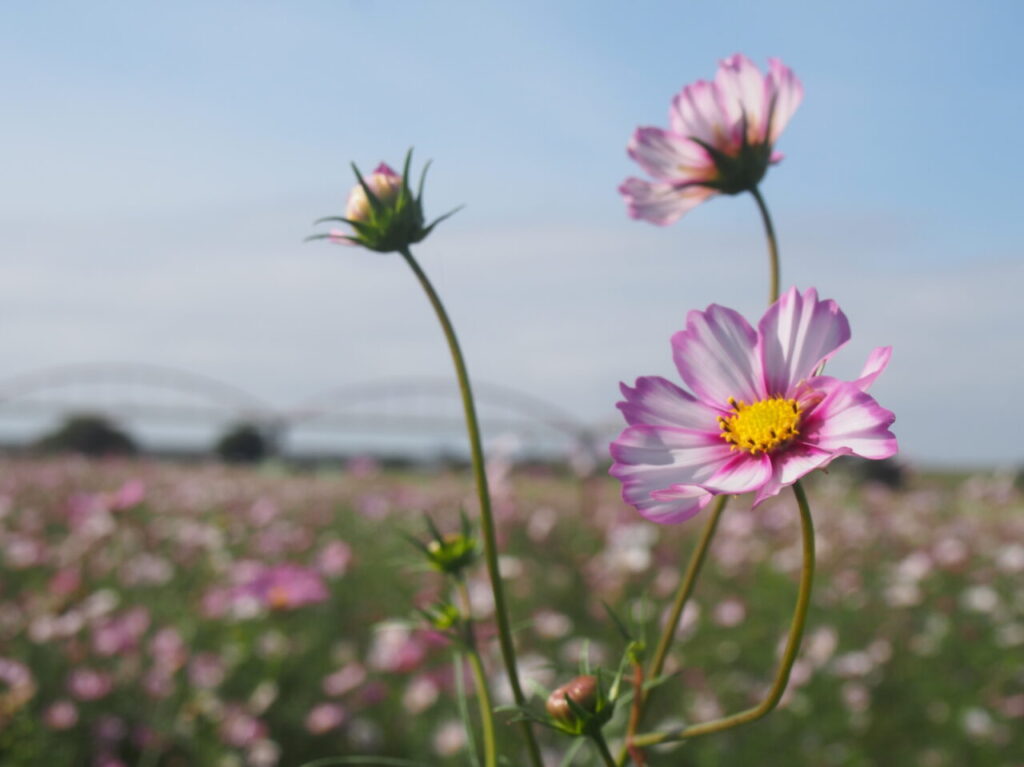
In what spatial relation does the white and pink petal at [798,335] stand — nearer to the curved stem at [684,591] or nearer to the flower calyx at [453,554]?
the curved stem at [684,591]

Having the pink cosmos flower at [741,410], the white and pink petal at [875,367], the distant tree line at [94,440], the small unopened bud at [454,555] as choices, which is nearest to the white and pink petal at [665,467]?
the pink cosmos flower at [741,410]

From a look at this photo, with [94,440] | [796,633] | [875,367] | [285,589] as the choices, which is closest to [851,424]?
[875,367]

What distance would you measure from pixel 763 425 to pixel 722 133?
0.40m

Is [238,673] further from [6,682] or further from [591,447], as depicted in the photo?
[591,447]

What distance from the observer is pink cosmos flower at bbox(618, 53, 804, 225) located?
0.98 meters

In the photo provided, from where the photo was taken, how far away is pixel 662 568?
12.9 ft

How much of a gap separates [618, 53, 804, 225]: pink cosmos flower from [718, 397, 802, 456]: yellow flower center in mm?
336

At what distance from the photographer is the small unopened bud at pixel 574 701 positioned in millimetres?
653

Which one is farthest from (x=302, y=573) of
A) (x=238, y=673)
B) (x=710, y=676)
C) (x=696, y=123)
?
(x=696, y=123)

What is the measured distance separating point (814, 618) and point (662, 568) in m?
0.64

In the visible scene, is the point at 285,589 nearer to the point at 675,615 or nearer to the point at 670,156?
the point at 670,156

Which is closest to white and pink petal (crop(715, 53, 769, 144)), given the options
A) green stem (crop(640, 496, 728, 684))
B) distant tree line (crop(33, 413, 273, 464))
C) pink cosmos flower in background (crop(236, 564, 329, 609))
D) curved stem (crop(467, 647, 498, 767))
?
green stem (crop(640, 496, 728, 684))

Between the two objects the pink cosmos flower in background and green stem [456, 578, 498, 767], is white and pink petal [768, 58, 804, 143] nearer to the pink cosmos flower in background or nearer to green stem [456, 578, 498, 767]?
green stem [456, 578, 498, 767]

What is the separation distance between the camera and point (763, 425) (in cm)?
71
